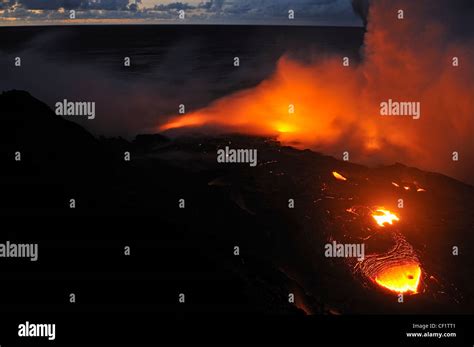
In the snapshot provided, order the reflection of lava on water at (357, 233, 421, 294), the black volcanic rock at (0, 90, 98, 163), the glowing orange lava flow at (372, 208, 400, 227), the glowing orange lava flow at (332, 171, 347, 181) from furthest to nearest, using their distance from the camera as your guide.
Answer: the glowing orange lava flow at (332, 171, 347, 181), the glowing orange lava flow at (372, 208, 400, 227), the black volcanic rock at (0, 90, 98, 163), the reflection of lava on water at (357, 233, 421, 294)

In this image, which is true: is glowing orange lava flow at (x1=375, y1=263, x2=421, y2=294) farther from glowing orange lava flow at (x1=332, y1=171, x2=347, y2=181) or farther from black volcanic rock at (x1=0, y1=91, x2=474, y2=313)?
glowing orange lava flow at (x1=332, y1=171, x2=347, y2=181)

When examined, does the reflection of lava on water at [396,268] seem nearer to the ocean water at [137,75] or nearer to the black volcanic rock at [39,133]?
the black volcanic rock at [39,133]

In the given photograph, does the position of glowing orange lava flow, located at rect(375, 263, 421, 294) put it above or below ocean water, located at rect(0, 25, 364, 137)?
below

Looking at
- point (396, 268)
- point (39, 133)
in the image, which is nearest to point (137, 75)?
point (39, 133)

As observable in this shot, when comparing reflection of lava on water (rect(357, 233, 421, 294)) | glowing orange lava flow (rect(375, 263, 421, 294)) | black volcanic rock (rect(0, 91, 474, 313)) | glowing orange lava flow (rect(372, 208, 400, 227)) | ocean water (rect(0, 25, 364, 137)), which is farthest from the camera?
ocean water (rect(0, 25, 364, 137))

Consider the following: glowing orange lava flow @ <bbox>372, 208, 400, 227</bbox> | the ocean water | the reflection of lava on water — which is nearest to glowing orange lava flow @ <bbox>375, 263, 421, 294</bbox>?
the reflection of lava on water

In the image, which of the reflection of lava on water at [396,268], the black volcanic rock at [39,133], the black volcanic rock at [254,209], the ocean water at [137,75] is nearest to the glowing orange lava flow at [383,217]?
the black volcanic rock at [254,209]

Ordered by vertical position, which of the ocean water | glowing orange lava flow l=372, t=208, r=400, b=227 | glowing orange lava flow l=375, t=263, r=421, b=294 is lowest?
glowing orange lava flow l=375, t=263, r=421, b=294

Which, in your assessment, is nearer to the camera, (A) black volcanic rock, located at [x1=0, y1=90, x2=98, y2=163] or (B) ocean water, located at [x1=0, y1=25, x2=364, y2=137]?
(A) black volcanic rock, located at [x1=0, y1=90, x2=98, y2=163]

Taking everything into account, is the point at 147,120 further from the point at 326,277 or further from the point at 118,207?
the point at 326,277
